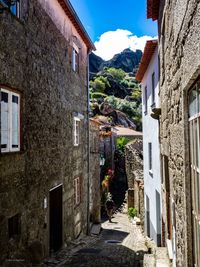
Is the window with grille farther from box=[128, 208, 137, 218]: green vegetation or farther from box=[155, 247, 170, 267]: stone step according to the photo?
box=[128, 208, 137, 218]: green vegetation

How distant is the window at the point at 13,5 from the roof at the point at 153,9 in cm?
302

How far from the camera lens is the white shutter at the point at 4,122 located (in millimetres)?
7348

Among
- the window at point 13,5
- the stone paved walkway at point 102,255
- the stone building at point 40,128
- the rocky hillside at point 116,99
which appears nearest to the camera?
the window at point 13,5

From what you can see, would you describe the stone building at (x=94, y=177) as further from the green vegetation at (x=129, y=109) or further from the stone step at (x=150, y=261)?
the green vegetation at (x=129, y=109)

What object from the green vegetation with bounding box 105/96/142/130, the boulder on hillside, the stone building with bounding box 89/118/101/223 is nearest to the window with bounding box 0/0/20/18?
the stone building with bounding box 89/118/101/223

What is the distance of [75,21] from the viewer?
1387 centimetres

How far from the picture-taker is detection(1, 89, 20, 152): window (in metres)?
7.39

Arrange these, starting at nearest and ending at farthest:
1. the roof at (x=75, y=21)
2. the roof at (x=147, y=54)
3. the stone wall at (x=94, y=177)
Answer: the roof at (x=147, y=54) < the roof at (x=75, y=21) < the stone wall at (x=94, y=177)

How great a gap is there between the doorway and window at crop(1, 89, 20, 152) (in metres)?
4.18

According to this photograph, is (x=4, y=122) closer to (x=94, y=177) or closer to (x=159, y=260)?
(x=159, y=260)

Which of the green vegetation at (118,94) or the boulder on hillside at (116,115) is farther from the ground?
the green vegetation at (118,94)

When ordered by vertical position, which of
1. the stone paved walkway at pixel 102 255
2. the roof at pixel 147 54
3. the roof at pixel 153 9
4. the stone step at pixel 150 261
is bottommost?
the stone paved walkway at pixel 102 255

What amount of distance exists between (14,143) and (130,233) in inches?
502

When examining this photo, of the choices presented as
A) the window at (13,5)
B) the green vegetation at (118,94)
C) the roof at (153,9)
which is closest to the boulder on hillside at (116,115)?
the green vegetation at (118,94)
